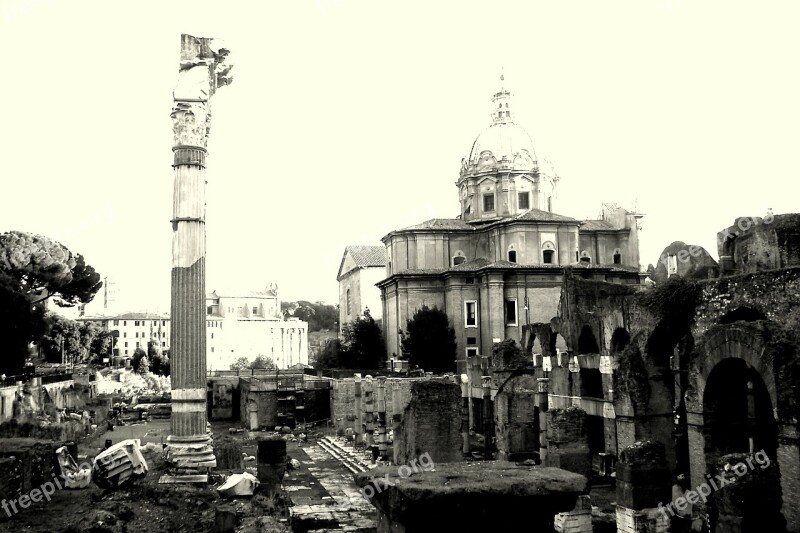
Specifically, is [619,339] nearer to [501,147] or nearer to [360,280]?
[501,147]

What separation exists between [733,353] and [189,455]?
1001cm

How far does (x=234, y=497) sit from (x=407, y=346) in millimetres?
34221

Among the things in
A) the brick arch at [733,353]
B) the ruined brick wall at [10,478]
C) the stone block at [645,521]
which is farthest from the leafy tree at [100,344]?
the stone block at [645,521]

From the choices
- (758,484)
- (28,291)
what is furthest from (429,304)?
(758,484)

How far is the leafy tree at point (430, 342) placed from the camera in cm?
4588

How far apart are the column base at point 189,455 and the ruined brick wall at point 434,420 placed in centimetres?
392

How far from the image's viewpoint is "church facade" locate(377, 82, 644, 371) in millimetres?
46969

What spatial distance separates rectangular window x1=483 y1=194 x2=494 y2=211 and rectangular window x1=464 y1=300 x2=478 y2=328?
817 centimetres

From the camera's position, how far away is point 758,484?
32.1ft

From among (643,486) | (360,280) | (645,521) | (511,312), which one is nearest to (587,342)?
(643,486)

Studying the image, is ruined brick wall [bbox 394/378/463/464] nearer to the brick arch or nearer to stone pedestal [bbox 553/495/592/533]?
stone pedestal [bbox 553/495/592/533]

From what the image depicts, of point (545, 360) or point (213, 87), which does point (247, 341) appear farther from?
point (213, 87)

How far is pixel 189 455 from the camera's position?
14258 mm

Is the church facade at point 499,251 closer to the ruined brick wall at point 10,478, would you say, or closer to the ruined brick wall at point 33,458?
the ruined brick wall at point 33,458
